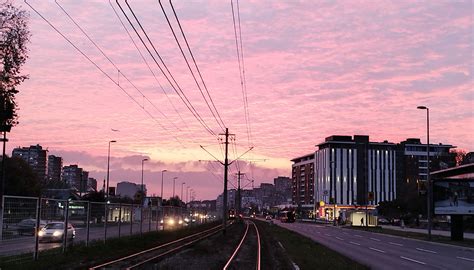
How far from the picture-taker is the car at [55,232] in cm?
2395

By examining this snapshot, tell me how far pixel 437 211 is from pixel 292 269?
104 feet

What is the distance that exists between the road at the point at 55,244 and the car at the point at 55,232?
37 centimetres

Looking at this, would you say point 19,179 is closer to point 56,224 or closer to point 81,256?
point 56,224

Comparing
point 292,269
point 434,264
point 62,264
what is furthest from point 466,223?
point 62,264

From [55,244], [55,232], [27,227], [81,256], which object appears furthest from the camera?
[55,244]

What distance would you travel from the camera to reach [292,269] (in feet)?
67.5

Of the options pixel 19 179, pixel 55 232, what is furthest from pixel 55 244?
pixel 19 179

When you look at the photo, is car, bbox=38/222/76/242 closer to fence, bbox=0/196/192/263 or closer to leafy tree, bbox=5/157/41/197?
fence, bbox=0/196/192/263

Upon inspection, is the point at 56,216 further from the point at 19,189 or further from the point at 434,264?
the point at 19,189

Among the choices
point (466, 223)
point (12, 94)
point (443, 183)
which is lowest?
point (466, 223)

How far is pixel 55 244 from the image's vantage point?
28000 millimetres

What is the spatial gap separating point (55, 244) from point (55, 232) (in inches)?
89.2

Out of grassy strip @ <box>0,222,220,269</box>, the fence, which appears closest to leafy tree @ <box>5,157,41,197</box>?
the fence

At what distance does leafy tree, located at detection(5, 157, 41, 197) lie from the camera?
7144cm
